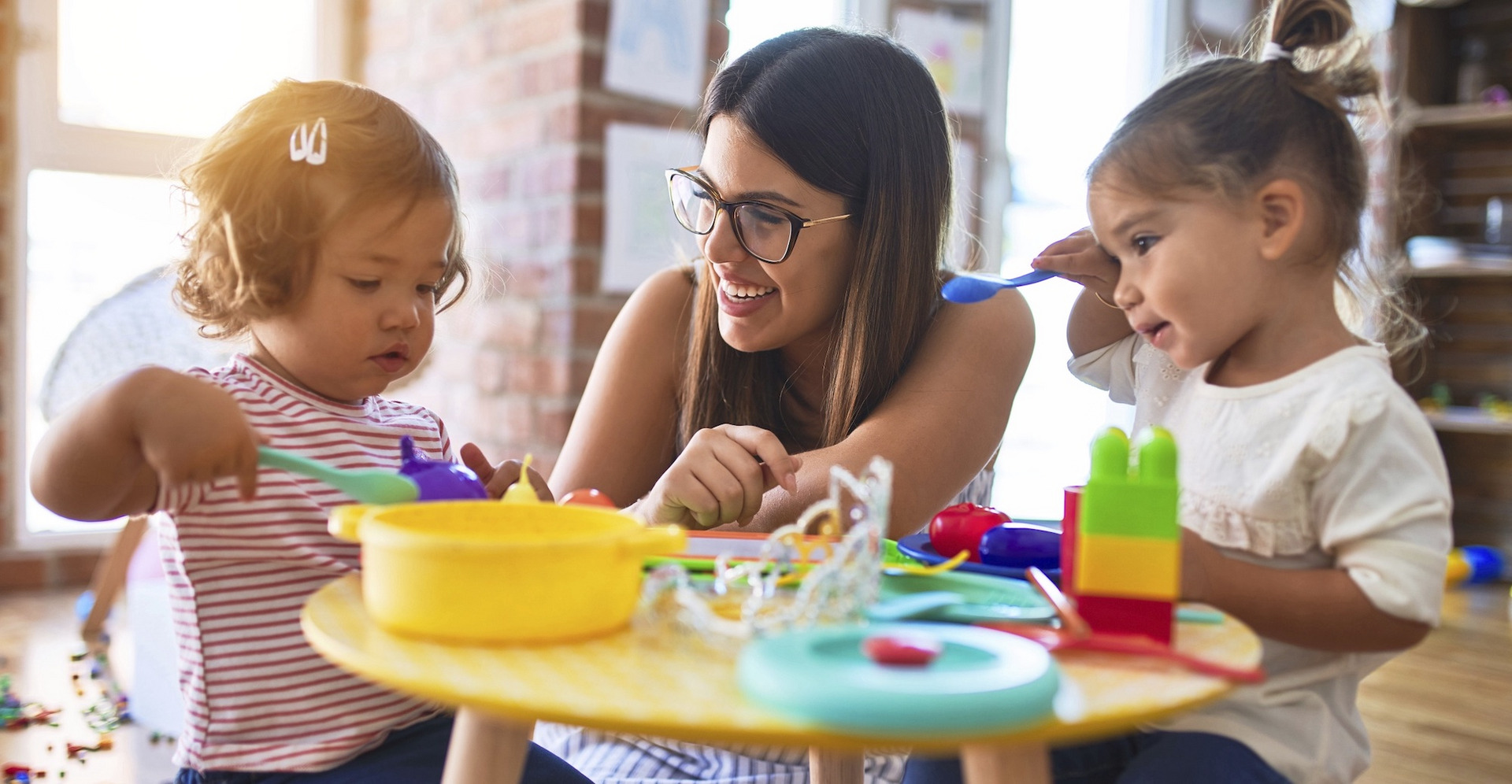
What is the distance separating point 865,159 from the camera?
1.16 metres

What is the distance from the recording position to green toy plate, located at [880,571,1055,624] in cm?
58

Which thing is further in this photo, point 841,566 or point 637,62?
point 637,62

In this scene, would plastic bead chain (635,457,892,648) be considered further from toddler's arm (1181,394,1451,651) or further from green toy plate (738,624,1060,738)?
toddler's arm (1181,394,1451,651)

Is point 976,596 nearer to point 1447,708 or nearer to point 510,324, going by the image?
point 510,324

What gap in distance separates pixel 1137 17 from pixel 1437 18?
36.2 inches

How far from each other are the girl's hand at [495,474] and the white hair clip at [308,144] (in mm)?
248

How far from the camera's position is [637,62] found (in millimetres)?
2111

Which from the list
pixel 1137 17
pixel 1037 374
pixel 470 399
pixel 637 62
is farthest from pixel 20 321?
pixel 1137 17

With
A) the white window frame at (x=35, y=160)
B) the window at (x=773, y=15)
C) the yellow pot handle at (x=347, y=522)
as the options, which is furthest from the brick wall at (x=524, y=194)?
the yellow pot handle at (x=347, y=522)

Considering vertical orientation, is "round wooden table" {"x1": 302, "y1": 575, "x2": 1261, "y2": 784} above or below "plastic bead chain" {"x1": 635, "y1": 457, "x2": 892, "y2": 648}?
below

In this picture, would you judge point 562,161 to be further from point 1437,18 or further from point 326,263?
point 1437,18

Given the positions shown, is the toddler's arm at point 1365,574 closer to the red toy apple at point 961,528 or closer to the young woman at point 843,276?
the red toy apple at point 961,528

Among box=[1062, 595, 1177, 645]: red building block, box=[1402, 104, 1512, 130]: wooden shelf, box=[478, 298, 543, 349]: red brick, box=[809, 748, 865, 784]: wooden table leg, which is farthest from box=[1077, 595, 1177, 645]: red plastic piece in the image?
box=[1402, 104, 1512, 130]: wooden shelf

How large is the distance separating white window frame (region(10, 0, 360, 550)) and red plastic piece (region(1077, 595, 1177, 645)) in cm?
243
